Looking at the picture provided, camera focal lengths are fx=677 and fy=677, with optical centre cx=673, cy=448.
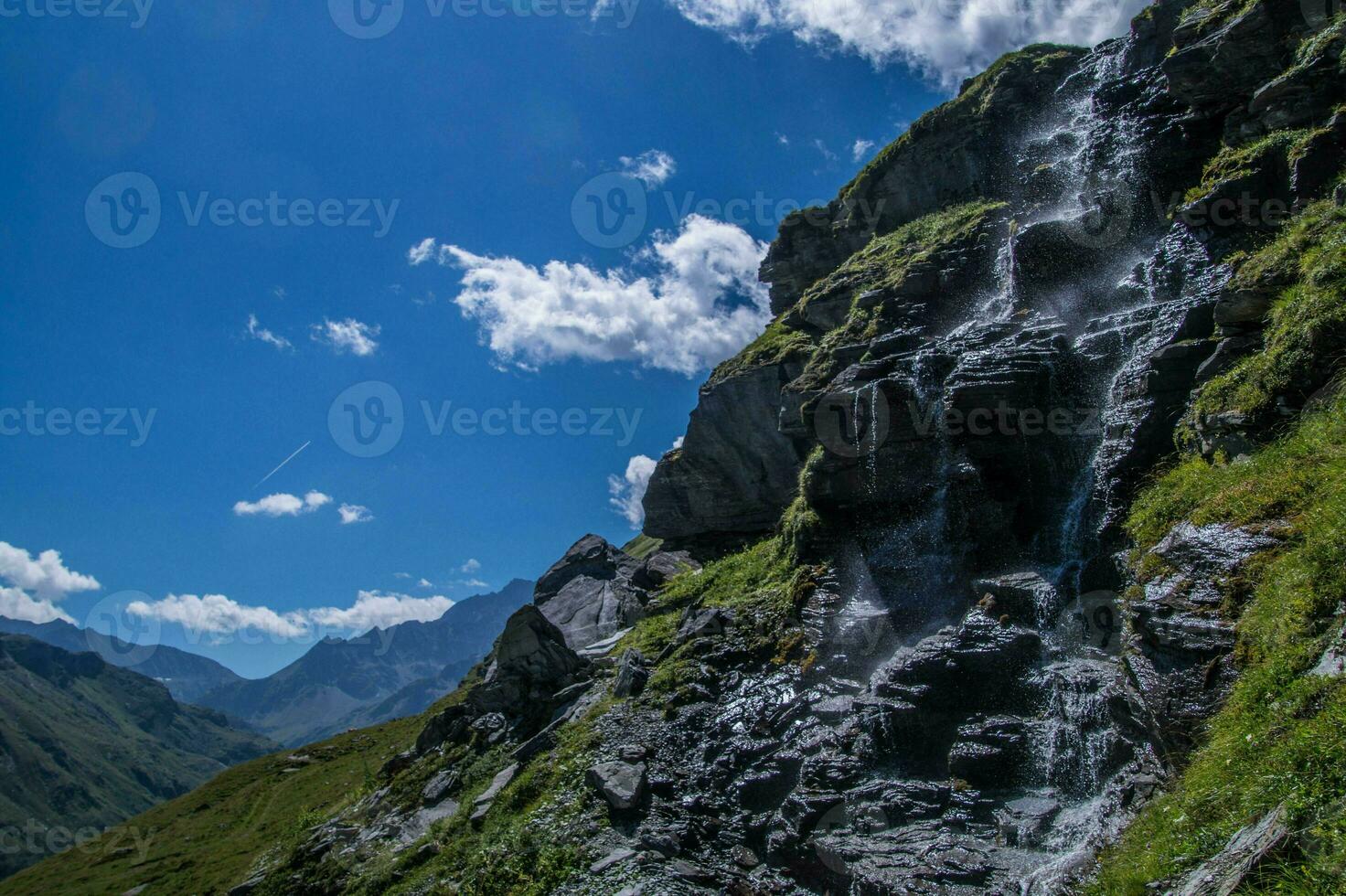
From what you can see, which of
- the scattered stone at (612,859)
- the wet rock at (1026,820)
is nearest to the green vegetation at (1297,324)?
the wet rock at (1026,820)

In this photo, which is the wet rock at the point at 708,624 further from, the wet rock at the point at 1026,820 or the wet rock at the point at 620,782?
the wet rock at the point at 1026,820

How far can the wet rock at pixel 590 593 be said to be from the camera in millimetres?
49650

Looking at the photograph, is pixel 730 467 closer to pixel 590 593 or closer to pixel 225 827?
pixel 590 593

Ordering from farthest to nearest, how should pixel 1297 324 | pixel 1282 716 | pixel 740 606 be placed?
pixel 740 606
pixel 1297 324
pixel 1282 716

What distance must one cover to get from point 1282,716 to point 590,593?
51565 mm

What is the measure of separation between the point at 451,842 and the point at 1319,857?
83.4ft

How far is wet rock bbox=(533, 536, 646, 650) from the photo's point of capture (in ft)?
163

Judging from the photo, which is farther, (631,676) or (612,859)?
(631,676)

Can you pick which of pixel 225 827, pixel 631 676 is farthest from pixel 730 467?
pixel 225 827

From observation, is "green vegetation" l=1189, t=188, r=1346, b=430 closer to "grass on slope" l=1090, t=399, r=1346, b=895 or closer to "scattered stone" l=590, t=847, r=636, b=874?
"grass on slope" l=1090, t=399, r=1346, b=895

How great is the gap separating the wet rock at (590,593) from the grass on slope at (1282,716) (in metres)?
35.9

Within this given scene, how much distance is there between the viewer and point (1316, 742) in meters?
8.41

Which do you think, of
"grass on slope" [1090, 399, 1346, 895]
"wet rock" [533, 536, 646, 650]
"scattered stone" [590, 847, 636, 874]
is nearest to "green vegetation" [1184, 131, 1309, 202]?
"grass on slope" [1090, 399, 1346, 895]

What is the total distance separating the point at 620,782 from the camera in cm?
2172
